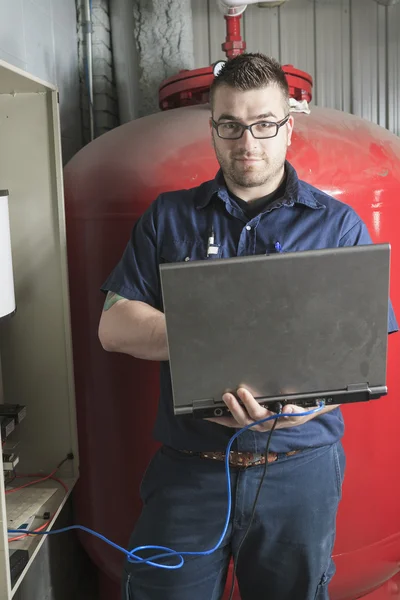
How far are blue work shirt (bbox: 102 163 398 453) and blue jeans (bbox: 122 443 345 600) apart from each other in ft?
0.16

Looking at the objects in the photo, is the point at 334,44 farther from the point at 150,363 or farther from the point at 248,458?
the point at 248,458

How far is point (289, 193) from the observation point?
3.60 feet

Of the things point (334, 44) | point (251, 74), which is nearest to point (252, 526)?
point (251, 74)

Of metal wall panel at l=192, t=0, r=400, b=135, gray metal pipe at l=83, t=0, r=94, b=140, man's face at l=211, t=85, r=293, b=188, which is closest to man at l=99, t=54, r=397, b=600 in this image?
man's face at l=211, t=85, r=293, b=188

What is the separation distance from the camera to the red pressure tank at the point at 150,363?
131 cm

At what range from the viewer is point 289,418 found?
2.99 feet

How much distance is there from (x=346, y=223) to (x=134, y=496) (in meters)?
0.75

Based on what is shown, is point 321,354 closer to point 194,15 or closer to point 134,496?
point 134,496

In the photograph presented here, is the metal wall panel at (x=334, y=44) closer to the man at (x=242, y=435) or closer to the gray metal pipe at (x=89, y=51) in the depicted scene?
the gray metal pipe at (x=89, y=51)

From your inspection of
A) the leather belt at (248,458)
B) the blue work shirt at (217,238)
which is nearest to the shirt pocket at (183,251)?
the blue work shirt at (217,238)

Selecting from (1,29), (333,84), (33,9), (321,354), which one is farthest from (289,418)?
(333,84)

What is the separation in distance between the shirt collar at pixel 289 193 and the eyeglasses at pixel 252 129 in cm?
8

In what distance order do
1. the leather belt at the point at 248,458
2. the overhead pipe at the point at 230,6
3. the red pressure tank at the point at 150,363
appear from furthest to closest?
1. the overhead pipe at the point at 230,6
2. the red pressure tank at the point at 150,363
3. the leather belt at the point at 248,458

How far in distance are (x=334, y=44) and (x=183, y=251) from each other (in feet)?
4.43
